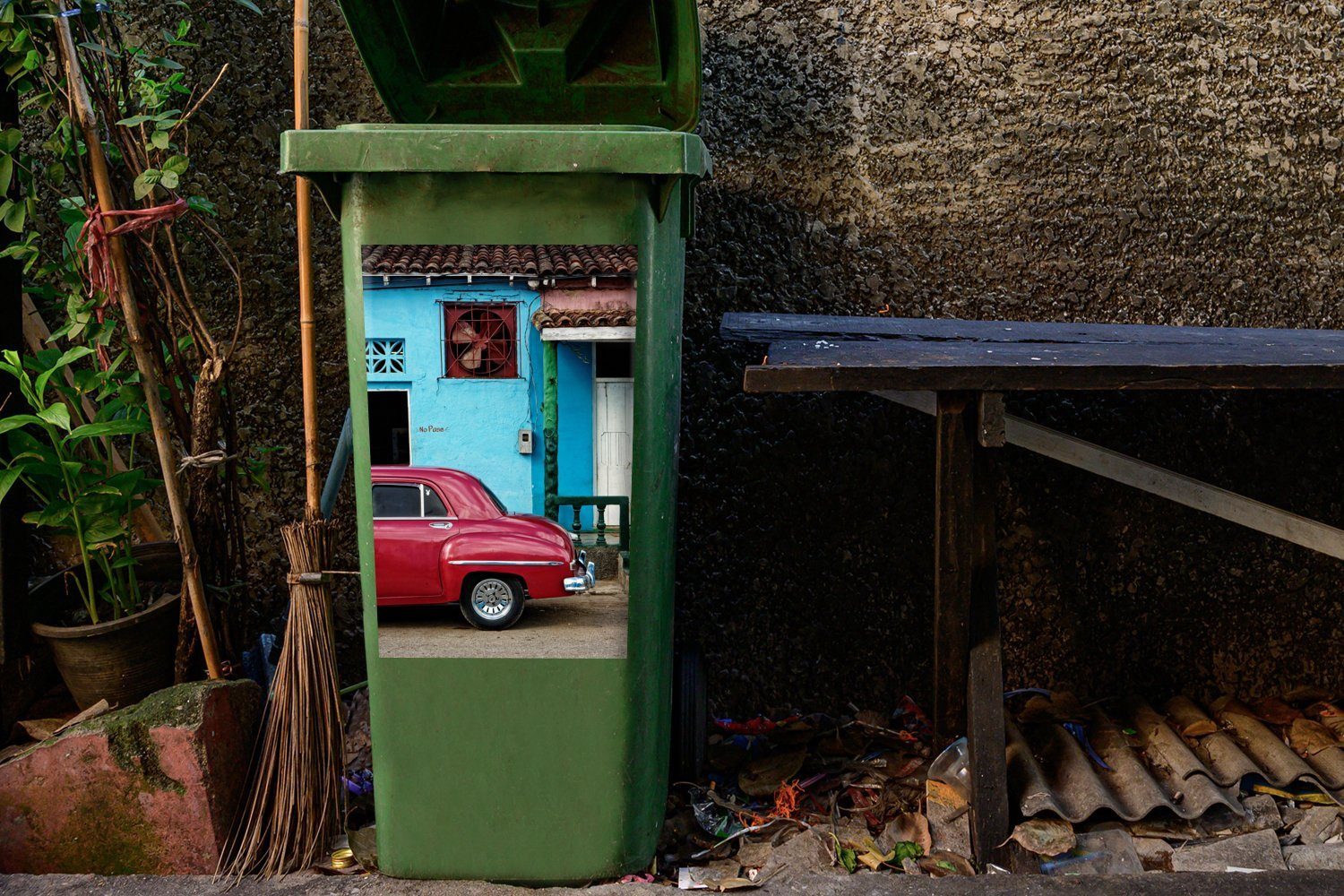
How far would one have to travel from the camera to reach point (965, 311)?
3.23 meters

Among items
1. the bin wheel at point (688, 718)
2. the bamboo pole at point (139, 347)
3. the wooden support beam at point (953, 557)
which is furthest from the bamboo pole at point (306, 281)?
the wooden support beam at point (953, 557)

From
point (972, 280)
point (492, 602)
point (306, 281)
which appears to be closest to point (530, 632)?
point (492, 602)

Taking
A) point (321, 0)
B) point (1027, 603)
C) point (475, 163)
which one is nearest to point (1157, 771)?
point (1027, 603)

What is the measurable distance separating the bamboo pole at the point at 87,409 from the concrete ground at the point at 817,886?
3.44 feet

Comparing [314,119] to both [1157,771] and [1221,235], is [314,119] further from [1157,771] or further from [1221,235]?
[1157,771]

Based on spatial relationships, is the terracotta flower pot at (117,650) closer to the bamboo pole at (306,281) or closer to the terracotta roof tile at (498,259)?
the bamboo pole at (306,281)

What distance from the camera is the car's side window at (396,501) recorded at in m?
2.13

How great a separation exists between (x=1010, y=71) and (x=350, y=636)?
2.93 m

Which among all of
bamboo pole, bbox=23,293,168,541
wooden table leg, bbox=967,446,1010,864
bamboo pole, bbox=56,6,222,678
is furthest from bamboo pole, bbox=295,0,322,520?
wooden table leg, bbox=967,446,1010,864

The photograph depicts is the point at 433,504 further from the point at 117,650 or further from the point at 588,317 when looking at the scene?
the point at 117,650

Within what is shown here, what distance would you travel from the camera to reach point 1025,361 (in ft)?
6.82

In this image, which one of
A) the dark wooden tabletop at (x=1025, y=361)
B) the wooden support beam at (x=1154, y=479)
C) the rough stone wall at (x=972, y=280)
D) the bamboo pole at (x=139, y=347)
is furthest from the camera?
the rough stone wall at (x=972, y=280)

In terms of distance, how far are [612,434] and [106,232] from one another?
1.46m

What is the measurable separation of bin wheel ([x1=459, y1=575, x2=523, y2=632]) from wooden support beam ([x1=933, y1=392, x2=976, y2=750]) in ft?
3.56
